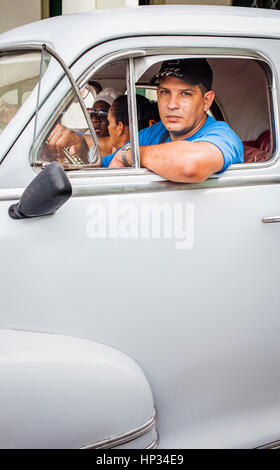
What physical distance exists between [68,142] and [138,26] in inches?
19.7

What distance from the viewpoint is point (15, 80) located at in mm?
2168

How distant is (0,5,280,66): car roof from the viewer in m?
2.03

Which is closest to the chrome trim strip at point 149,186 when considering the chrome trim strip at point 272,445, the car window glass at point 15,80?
the car window glass at point 15,80

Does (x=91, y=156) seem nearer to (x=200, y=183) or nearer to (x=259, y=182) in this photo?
(x=200, y=183)

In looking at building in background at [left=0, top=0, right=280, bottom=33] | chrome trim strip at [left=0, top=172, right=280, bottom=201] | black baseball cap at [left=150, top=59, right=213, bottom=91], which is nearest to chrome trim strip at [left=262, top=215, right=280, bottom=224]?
chrome trim strip at [left=0, top=172, right=280, bottom=201]

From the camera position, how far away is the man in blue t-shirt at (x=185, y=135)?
2035mm

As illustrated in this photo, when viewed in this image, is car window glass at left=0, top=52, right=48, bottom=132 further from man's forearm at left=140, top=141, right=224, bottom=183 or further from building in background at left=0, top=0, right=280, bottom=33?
building in background at left=0, top=0, right=280, bottom=33

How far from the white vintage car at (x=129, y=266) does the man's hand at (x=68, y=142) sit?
0.07 feet

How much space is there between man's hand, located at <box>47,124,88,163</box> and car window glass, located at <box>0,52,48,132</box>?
172 mm

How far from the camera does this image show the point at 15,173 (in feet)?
6.41

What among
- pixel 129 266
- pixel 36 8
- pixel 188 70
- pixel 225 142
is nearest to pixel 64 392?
pixel 129 266
